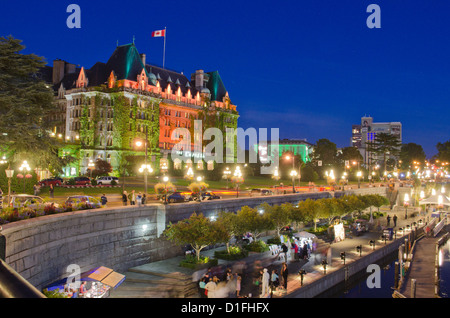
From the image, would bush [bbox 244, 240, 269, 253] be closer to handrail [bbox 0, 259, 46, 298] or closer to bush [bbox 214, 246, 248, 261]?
bush [bbox 214, 246, 248, 261]

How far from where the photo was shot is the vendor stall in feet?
59.1

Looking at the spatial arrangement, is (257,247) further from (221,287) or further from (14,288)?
(14,288)

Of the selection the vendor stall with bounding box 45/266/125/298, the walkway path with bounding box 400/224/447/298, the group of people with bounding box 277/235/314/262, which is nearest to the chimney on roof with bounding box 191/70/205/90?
the group of people with bounding box 277/235/314/262

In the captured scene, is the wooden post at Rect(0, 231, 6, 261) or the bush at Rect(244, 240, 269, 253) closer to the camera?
the wooden post at Rect(0, 231, 6, 261)

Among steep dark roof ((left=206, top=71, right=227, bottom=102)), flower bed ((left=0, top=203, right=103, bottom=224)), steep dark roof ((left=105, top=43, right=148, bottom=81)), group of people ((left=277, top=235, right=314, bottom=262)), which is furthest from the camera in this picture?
steep dark roof ((left=206, top=71, right=227, bottom=102))

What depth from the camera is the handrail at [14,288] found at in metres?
4.58

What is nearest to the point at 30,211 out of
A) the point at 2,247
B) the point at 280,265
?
the point at 2,247

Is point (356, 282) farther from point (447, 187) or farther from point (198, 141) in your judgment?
point (447, 187)

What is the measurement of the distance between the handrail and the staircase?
1807 cm

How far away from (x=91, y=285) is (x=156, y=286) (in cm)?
570

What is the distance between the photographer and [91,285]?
1891 centimetres

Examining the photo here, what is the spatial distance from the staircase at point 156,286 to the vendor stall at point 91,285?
249 centimetres

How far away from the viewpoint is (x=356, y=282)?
30.5 metres

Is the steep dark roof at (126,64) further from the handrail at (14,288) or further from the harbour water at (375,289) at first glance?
the handrail at (14,288)
